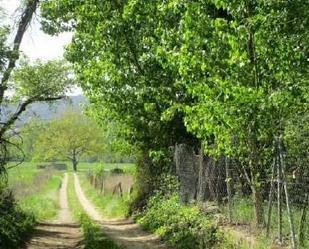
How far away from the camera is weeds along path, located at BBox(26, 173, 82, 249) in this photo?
65.0 ft

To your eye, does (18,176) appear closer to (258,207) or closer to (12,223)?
(12,223)

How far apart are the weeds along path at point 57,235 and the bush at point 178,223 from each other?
2695mm

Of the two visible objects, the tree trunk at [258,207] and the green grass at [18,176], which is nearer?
the tree trunk at [258,207]

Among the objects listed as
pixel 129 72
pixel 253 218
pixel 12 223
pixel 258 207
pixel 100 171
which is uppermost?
pixel 129 72

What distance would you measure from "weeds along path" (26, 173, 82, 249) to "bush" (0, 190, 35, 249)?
0.43 m

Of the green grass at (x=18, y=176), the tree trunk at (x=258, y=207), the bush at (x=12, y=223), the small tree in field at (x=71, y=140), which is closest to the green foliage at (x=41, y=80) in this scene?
the bush at (x=12, y=223)

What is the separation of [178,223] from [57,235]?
703 cm

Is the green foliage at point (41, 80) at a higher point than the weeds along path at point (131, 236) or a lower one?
higher

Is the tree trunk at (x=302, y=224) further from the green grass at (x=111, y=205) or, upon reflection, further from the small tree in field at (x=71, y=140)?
the small tree in field at (x=71, y=140)

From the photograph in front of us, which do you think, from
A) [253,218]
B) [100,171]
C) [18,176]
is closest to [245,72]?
[253,218]

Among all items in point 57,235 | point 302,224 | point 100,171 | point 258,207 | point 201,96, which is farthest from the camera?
point 100,171

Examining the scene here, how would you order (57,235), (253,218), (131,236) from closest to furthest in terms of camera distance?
(253,218) → (131,236) → (57,235)

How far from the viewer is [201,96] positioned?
38.1ft

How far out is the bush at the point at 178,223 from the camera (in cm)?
1471
